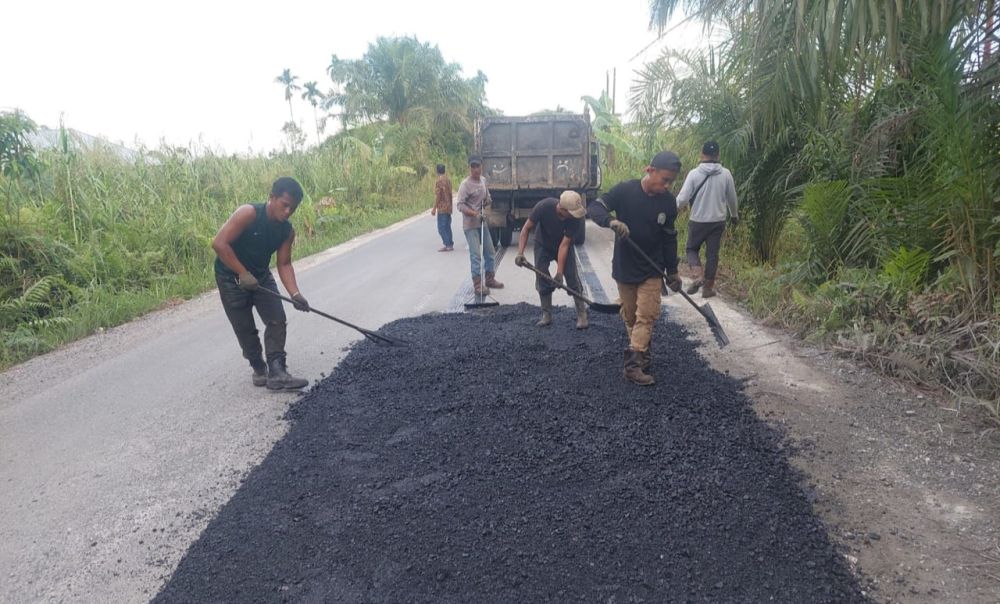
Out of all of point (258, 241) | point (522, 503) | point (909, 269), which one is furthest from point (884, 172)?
point (258, 241)

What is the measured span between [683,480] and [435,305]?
4883mm

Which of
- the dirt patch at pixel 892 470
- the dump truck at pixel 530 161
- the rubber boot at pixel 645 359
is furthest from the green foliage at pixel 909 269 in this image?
the dump truck at pixel 530 161

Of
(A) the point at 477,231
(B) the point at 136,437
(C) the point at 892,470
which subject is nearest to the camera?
(C) the point at 892,470

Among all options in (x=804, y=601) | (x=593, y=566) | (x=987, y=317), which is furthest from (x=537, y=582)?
(x=987, y=317)

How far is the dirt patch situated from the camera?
262 cm

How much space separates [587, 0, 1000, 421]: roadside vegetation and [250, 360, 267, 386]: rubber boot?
12.7 feet

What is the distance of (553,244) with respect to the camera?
628 centimetres

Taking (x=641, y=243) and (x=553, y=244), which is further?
(x=553, y=244)

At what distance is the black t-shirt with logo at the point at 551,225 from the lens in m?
5.98

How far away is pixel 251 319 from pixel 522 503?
2960mm

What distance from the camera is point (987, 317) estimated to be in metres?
4.38

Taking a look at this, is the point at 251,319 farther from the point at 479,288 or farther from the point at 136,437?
the point at 479,288

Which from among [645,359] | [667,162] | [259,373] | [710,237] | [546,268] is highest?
[667,162]

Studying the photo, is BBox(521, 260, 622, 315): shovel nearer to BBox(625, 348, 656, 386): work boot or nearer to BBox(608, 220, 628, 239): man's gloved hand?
BBox(625, 348, 656, 386): work boot
